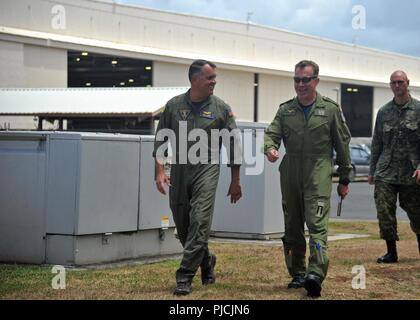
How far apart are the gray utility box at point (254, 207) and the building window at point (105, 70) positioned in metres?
28.3

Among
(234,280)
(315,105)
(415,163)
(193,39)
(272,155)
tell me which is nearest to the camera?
(272,155)

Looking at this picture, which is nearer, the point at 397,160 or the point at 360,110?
the point at 397,160

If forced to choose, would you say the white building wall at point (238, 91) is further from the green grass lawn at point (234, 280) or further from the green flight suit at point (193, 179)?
the green flight suit at point (193, 179)

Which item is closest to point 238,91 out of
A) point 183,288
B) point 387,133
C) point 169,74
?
point 169,74

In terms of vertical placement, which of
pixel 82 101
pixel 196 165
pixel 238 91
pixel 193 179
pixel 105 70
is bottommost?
pixel 193 179

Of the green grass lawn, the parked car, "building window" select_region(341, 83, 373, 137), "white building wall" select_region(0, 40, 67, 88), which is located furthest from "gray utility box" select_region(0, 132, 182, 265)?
"building window" select_region(341, 83, 373, 137)

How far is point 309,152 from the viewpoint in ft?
22.1

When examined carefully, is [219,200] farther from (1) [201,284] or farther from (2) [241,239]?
(1) [201,284]

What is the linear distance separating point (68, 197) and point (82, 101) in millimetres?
24797

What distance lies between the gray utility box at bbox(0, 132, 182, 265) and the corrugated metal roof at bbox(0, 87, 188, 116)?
2197 centimetres

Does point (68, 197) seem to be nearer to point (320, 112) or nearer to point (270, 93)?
point (320, 112)

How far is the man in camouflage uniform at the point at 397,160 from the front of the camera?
8.69 m

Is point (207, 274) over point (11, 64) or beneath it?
beneath

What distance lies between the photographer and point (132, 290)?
22.3 ft
